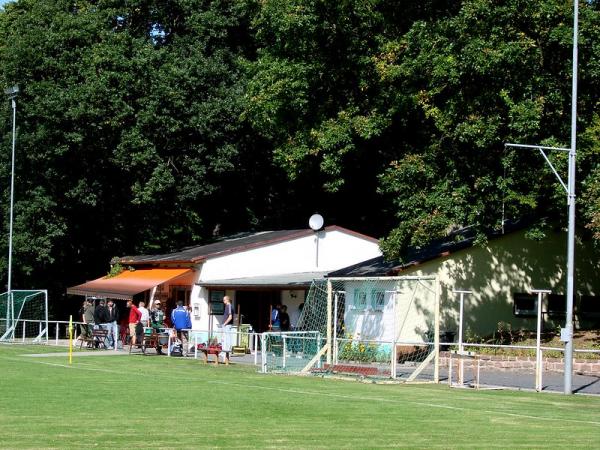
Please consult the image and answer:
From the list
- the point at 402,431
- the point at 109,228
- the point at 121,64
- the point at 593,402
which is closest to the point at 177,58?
the point at 121,64

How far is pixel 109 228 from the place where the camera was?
53781 mm

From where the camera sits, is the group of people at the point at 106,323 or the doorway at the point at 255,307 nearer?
the group of people at the point at 106,323

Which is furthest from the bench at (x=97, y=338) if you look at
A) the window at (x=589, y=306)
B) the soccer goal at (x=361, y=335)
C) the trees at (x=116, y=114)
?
the window at (x=589, y=306)

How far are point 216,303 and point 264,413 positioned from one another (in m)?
25.1

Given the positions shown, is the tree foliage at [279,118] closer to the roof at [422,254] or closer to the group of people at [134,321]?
the roof at [422,254]

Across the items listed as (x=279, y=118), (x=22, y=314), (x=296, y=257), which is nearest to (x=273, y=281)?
(x=296, y=257)

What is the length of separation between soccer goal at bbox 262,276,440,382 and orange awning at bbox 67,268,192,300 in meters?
9.55

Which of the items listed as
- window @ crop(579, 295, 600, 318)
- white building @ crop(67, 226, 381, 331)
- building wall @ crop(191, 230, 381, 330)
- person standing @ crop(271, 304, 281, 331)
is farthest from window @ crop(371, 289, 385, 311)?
window @ crop(579, 295, 600, 318)

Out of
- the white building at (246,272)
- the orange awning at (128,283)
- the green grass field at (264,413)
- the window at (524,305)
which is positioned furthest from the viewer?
the orange awning at (128,283)

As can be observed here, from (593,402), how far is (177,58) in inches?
1259

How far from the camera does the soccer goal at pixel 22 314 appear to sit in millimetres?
44500

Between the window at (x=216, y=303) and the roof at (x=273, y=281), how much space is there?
1.80ft

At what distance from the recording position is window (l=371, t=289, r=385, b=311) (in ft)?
110

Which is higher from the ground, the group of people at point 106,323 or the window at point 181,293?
the window at point 181,293
